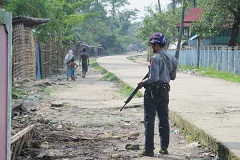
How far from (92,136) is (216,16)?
77.6 feet

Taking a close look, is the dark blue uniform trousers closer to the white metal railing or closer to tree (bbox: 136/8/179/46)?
the white metal railing

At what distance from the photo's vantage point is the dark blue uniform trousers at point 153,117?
600 centimetres

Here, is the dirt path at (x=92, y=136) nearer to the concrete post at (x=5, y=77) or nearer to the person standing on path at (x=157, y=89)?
the person standing on path at (x=157, y=89)

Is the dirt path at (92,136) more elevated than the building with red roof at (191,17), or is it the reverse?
the building with red roof at (191,17)

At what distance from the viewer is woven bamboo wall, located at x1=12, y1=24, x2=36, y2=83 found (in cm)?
1617

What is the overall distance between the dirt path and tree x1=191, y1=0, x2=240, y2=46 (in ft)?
64.8

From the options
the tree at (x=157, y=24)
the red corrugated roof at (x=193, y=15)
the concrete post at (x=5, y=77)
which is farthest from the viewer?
the tree at (x=157, y=24)

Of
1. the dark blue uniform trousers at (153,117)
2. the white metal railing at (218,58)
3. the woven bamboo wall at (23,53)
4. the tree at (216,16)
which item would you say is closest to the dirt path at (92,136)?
the dark blue uniform trousers at (153,117)

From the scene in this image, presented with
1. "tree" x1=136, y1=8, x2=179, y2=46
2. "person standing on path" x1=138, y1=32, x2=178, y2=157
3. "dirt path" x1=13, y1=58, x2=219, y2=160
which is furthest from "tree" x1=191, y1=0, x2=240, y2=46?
"person standing on path" x1=138, y1=32, x2=178, y2=157

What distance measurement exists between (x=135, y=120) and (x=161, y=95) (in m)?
3.29

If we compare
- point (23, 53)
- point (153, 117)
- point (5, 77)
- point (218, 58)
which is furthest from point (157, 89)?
point (218, 58)

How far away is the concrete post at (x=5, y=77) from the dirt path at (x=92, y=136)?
2.50 m

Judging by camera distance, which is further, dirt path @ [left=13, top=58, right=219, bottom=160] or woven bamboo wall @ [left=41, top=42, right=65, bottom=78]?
woven bamboo wall @ [left=41, top=42, right=65, bottom=78]

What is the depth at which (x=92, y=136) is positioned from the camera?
7.35 m
